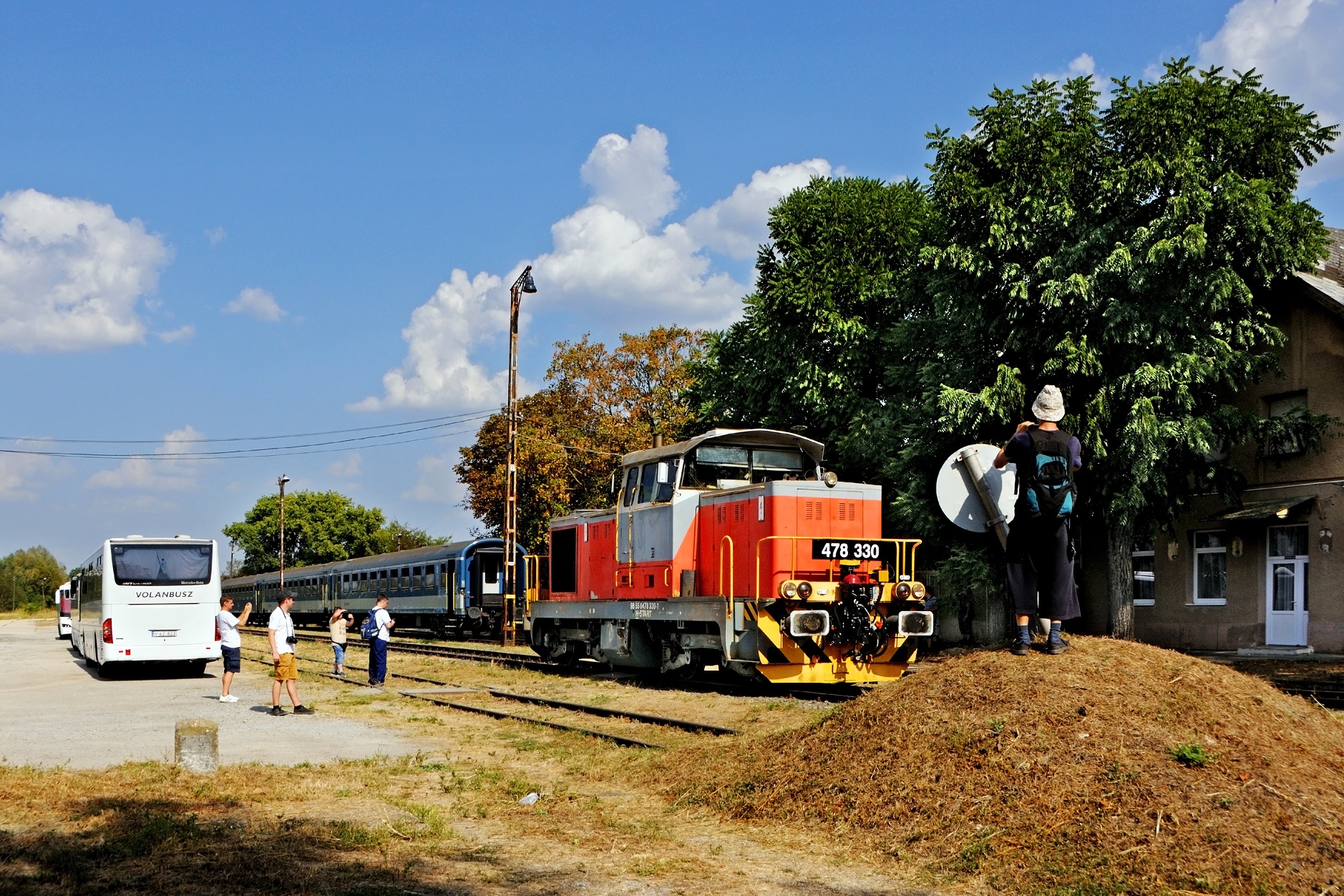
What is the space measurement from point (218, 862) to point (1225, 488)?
25.1m

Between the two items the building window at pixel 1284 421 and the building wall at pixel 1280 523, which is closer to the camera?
the building wall at pixel 1280 523

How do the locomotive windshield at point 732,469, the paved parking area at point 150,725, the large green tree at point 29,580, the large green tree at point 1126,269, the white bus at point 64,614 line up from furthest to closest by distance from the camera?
the large green tree at point 29,580 → the white bus at point 64,614 → the large green tree at point 1126,269 → the locomotive windshield at point 732,469 → the paved parking area at point 150,725

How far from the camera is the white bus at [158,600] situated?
23266 millimetres

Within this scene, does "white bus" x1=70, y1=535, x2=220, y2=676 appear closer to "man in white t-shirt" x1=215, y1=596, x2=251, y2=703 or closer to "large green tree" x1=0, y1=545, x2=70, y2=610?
"man in white t-shirt" x1=215, y1=596, x2=251, y2=703

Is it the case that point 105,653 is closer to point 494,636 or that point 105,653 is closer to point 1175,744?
point 494,636

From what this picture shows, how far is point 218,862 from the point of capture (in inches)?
299

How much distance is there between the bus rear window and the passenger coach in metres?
10.7

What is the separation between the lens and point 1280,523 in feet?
90.3

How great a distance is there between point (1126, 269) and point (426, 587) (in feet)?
83.5

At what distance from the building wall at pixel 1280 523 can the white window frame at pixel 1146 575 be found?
0.22ft

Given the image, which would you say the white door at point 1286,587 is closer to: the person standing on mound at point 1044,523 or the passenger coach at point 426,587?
the passenger coach at point 426,587

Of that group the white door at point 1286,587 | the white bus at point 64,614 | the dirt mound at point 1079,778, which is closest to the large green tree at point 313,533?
the white bus at point 64,614

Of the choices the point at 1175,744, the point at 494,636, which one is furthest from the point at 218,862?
the point at 494,636

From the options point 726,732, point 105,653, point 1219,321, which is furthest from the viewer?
point 1219,321
